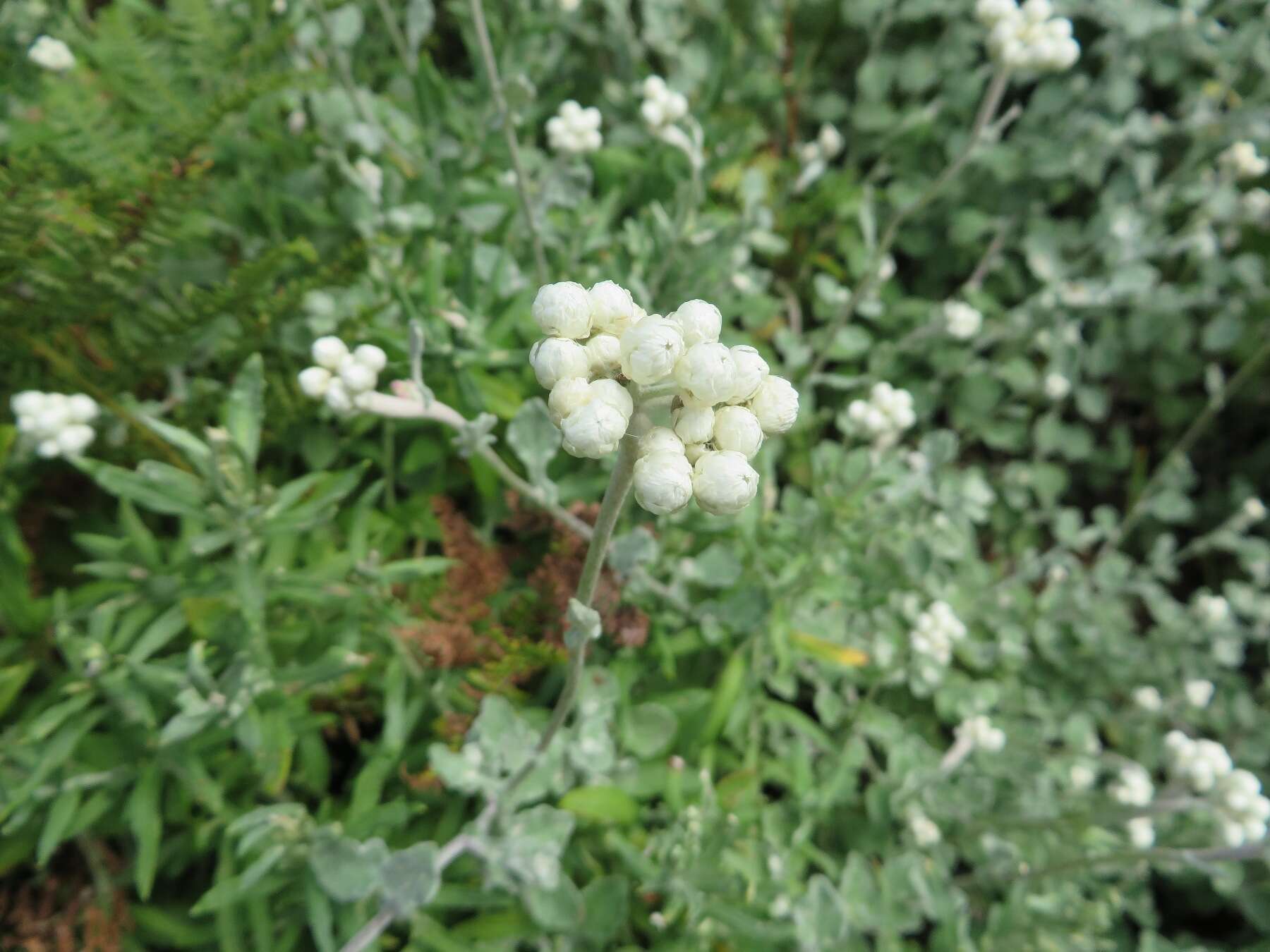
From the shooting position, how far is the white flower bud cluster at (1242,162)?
115 inches

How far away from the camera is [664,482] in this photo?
1.00m

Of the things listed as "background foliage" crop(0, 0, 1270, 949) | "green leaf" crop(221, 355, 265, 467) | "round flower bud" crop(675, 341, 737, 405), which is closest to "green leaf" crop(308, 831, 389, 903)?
"background foliage" crop(0, 0, 1270, 949)

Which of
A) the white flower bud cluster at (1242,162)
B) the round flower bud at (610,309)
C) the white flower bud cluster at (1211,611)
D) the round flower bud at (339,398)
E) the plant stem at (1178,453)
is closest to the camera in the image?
the round flower bud at (610,309)

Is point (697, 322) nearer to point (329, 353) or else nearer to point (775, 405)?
point (775, 405)

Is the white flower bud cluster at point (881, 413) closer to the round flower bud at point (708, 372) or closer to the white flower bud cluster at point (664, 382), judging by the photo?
the white flower bud cluster at point (664, 382)

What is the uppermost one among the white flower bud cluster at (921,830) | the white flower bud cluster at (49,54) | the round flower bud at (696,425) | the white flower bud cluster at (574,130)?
the round flower bud at (696,425)

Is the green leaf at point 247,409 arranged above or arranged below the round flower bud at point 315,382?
below

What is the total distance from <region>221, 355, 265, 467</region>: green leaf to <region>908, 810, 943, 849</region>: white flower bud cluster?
1.86 m

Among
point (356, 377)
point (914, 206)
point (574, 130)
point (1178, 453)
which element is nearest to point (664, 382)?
point (356, 377)

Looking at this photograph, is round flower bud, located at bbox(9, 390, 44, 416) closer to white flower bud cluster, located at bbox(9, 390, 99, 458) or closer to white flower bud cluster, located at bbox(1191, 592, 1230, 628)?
white flower bud cluster, located at bbox(9, 390, 99, 458)

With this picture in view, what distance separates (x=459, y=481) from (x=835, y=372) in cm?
139

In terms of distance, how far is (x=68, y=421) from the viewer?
66.8 inches

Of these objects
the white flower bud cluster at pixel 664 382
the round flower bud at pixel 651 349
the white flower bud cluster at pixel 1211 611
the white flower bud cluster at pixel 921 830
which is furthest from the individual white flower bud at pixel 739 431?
the white flower bud cluster at pixel 1211 611

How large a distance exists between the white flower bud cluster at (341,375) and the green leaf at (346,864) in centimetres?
80
